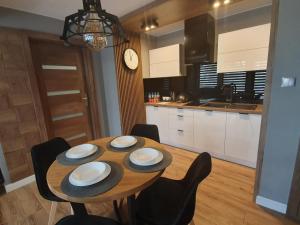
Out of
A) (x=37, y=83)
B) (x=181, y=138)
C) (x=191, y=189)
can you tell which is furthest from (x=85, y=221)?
(x=181, y=138)

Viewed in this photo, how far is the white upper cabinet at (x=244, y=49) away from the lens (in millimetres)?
2059

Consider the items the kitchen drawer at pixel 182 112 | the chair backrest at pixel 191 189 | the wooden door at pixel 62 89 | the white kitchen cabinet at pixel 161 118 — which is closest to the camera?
the chair backrest at pixel 191 189

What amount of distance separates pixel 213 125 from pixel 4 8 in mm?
3148

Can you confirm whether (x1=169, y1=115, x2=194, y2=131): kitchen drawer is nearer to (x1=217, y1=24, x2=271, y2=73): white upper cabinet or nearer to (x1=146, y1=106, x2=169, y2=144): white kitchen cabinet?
(x1=146, y1=106, x2=169, y2=144): white kitchen cabinet

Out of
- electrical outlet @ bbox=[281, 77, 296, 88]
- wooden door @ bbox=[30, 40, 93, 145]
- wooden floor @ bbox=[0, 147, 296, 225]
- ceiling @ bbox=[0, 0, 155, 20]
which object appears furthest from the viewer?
wooden door @ bbox=[30, 40, 93, 145]

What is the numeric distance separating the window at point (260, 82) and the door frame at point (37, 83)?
107 inches

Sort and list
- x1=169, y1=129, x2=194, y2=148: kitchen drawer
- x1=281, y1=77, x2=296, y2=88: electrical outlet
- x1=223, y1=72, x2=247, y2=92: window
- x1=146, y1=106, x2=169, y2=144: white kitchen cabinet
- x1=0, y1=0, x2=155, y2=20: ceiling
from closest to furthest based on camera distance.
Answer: x1=281, y1=77, x2=296, y2=88: electrical outlet
x1=0, y1=0, x2=155, y2=20: ceiling
x1=223, y1=72, x2=247, y2=92: window
x1=169, y1=129, x2=194, y2=148: kitchen drawer
x1=146, y1=106, x2=169, y2=144: white kitchen cabinet

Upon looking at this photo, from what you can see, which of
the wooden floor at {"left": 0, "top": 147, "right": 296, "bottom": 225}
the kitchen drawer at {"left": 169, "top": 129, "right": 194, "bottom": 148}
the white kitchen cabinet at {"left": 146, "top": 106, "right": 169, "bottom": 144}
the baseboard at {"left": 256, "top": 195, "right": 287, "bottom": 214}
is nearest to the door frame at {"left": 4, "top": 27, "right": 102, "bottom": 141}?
the wooden floor at {"left": 0, "top": 147, "right": 296, "bottom": 225}

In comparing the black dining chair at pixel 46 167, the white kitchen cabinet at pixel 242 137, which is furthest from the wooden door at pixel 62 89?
the white kitchen cabinet at pixel 242 137

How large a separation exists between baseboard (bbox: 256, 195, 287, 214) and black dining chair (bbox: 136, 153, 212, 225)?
0.96 metres

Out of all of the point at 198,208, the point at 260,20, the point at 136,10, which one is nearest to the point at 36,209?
the point at 198,208

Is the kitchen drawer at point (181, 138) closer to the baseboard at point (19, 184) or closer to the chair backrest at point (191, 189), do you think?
the chair backrest at point (191, 189)

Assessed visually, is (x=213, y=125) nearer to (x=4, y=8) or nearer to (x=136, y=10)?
(x=136, y=10)

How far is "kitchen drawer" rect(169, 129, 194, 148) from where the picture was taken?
2.83 meters
